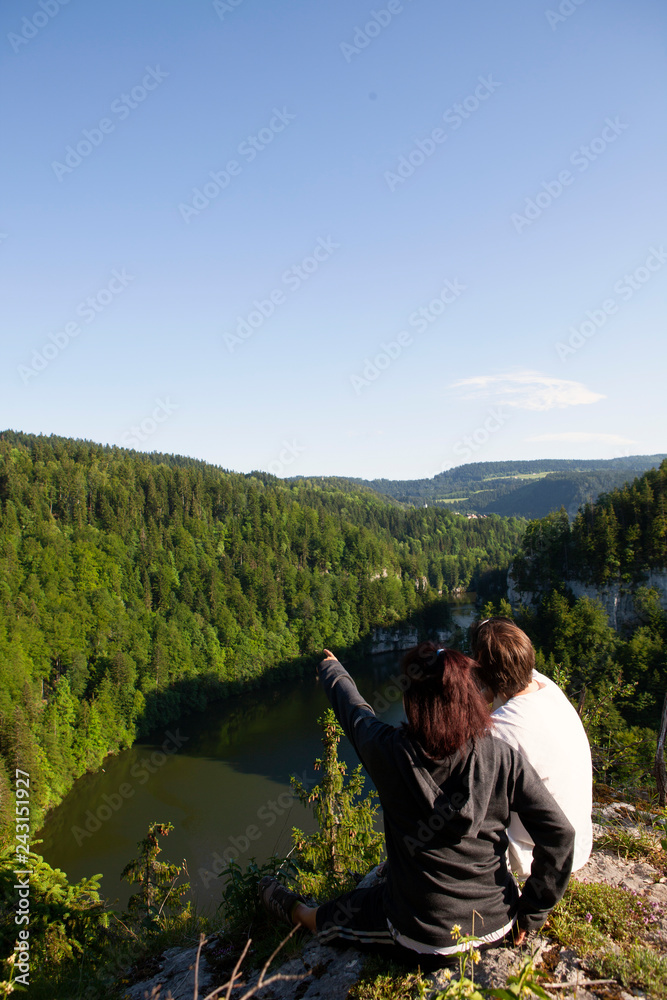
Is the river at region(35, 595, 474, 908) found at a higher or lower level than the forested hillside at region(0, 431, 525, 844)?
lower

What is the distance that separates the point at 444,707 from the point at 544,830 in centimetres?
75

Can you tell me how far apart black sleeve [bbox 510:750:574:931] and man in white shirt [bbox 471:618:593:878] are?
16 cm

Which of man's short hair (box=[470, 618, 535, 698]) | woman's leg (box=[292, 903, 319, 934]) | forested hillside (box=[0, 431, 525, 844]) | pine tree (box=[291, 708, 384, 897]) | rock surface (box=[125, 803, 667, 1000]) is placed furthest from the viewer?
forested hillside (box=[0, 431, 525, 844])

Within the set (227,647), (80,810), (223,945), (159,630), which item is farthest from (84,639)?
(223,945)

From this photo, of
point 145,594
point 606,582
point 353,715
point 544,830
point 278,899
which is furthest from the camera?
point 145,594

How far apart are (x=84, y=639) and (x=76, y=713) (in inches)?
307

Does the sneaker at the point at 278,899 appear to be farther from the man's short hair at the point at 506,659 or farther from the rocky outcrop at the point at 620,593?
the rocky outcrop at the point at 620,593

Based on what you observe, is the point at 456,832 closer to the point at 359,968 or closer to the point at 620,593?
the point at 359,968

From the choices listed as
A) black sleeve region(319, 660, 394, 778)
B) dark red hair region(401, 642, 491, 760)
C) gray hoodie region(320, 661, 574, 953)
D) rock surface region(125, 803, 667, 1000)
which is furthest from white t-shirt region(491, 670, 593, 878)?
black sleeve region(319, 660, 394, 778)

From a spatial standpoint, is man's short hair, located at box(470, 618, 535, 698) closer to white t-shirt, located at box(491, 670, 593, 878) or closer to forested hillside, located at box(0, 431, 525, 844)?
white t-shirt, located at box(491, 670, 593, 878)

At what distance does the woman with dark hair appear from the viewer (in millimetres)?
A: 1853

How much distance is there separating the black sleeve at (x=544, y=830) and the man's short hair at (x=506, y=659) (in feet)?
1.45

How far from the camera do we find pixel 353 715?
7.06 ft

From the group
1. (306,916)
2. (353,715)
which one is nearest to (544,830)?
(353,715)
